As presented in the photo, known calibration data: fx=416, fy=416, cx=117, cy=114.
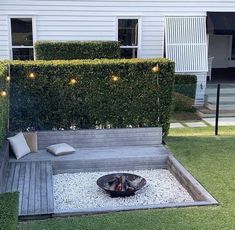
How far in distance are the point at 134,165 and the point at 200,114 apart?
5.55 meters

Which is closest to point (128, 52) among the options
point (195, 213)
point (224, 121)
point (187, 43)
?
point (187, 43)

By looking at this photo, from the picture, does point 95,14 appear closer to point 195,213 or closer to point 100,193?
point 100,193

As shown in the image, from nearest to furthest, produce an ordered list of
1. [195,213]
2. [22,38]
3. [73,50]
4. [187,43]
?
[195,213] < [73,50] < [22,38] < [187,43]

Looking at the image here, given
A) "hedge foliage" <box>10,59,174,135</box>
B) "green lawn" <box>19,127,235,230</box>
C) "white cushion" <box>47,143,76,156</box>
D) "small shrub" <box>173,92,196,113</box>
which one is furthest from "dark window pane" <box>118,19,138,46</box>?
"white cushion" <box>47,143,76,156</box>

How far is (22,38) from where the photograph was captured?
45.6 ft

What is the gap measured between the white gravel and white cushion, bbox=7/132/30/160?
94 centimetres

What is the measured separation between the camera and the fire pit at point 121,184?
6930 millimetres

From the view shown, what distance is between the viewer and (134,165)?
858 cm

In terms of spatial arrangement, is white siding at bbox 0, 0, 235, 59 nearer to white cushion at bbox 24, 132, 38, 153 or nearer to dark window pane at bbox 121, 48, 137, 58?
dark window pane at bbox 121, 48, 137, 58

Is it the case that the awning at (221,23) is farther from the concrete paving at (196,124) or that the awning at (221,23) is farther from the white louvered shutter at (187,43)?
the concrete paving at (196,124)

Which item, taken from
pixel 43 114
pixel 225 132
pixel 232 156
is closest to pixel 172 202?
pixel 232 156

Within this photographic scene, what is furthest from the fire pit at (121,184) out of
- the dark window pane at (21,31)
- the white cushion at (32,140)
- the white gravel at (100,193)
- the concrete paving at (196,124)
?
the dark window pane at (21,31)

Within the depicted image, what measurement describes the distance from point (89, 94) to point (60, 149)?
145 cm

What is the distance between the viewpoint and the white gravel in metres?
6.81
